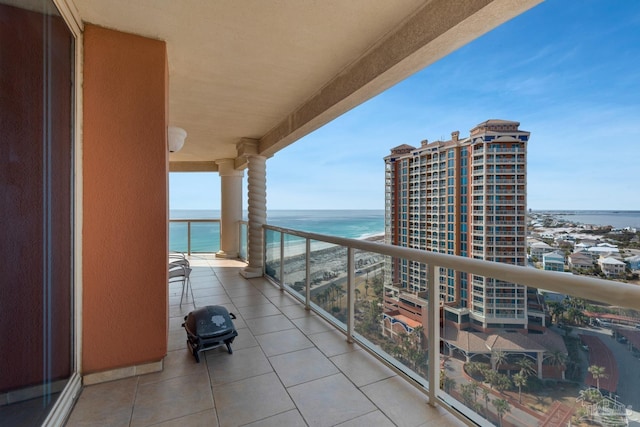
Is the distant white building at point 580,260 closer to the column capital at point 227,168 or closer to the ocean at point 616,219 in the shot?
the ocean at point 616,219

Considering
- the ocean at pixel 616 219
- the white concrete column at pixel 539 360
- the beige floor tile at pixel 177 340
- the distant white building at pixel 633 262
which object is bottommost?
the beige floor tile at pixel 177 340

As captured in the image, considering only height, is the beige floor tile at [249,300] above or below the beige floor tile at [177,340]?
above

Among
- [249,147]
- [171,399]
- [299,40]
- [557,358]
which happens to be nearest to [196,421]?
[171,399]

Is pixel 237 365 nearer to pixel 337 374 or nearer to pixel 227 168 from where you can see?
pixel 337 374

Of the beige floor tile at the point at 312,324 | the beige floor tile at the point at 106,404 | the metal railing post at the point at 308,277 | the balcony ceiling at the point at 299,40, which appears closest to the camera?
the beige floor tile at the point at 106,404

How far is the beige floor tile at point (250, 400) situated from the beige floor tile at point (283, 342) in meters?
0.42

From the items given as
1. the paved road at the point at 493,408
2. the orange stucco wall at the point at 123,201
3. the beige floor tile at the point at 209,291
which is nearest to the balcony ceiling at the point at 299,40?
the orange stucco wall at the point at 123,201

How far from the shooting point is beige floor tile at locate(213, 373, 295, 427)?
168cm

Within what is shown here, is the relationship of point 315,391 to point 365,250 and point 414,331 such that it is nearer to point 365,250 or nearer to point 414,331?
point 414,331

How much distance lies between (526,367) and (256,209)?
15.6 ft

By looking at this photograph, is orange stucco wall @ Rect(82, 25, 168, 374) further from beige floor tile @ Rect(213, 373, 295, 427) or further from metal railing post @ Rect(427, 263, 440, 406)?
metal railing post @ Rect(427, 263, 440, 406)

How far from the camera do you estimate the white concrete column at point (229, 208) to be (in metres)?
7.59

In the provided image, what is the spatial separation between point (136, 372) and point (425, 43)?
3278 mm

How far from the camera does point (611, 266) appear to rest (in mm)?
1277
